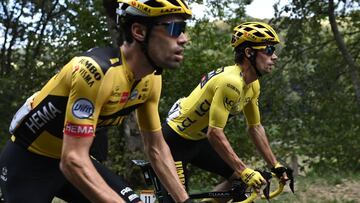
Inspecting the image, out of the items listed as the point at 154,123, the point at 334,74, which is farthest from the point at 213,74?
the point at 334,74

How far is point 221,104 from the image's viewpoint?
498 centimetres

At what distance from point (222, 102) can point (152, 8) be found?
2.07 m

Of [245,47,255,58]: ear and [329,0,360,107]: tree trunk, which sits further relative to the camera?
[329,0,360,107]: tree trunk

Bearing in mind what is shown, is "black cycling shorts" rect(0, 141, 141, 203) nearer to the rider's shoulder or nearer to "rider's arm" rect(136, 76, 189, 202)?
"rider's arm" rect(136, 76, 189, 202)

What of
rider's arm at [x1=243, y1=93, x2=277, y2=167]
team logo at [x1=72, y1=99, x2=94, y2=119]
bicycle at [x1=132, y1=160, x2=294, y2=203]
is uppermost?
team logo at [x1=72, y1=99, x2=94, y2=119]

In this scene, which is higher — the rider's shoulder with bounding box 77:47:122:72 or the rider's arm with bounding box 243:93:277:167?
the rider's shoulder with bounding box 77:47:122:72

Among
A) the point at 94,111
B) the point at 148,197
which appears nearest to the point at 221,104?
the point at 148,197

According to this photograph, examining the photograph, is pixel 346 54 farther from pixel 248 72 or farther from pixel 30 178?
pixel 30 178

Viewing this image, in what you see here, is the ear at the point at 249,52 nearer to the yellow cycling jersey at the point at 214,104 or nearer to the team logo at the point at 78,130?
the yellow cycling jersey at the point at 214,104

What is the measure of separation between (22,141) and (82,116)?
29.3 inches

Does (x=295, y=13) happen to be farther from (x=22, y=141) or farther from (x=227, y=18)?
(x=22, y=141)

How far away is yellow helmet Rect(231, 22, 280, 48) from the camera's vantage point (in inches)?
213

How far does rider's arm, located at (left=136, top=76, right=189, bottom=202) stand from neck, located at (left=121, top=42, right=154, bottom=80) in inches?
→ 15.1

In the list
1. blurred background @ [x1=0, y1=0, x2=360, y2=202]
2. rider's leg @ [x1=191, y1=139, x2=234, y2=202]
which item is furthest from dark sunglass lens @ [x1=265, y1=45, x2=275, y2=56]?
blurred background @ [x1=0, y1=0, x2=360, y2=202]
